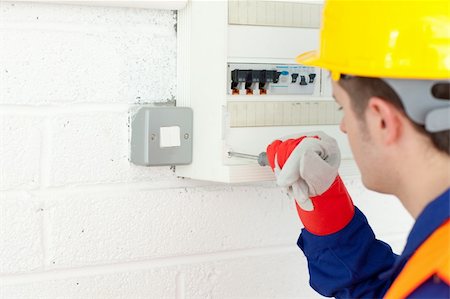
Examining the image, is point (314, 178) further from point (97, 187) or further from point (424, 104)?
point (97, 187)

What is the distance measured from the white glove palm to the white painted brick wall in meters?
0.25

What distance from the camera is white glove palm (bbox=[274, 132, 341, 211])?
1070mm

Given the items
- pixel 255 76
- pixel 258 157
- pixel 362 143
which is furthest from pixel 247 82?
pixel 362 143

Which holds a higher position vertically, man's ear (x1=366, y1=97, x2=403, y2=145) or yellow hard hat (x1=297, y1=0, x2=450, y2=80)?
yellow hard hat (x1=297, y1=0, x2=450, y2=80)

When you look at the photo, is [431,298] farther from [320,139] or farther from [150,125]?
[150,125]

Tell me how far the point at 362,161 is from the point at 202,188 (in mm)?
430

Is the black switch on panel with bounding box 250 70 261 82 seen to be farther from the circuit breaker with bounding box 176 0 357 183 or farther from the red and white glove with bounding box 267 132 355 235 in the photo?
the red and white glove with bounding box 267 132 355 235

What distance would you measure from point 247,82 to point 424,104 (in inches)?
14.5

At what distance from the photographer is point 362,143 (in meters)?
0.95

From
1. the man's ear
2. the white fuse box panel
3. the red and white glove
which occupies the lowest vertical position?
the red and white glove

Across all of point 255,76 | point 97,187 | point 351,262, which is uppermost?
point 255,76

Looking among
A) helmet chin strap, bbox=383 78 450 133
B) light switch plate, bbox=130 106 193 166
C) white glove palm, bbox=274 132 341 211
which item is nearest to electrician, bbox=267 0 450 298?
helmet chin strap, bbox=383 78 450 133

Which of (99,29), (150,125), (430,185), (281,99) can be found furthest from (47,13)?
(430,185)

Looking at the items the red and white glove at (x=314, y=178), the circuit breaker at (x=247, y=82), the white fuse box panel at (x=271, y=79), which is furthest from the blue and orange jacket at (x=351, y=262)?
the white fuse box panel at (x=271, y=79)
